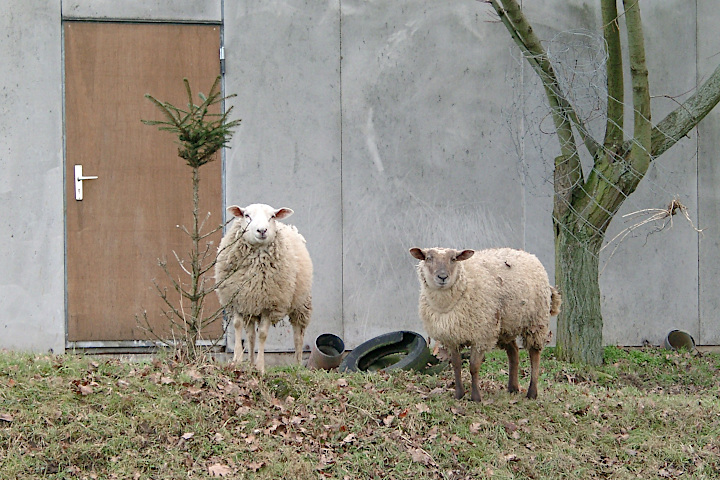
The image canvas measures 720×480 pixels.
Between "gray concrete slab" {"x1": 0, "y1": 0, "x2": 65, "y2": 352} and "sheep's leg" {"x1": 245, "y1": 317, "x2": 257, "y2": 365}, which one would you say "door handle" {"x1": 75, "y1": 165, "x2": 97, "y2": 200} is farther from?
"sheep's leg" {"x1": 245, "y1": 317, "x2": 257, "y2": 365}

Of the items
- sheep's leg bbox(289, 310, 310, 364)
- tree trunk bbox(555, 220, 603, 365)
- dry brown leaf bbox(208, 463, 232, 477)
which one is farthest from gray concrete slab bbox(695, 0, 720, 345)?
dry brown leaf bbox(208, 463, 232, 477)

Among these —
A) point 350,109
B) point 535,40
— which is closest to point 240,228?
point 350,109

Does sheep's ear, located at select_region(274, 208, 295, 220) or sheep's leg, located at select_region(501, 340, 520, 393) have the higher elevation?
sheep's ear, located at select_region(274, 208, 295, 220)

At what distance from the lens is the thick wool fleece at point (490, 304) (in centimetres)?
685

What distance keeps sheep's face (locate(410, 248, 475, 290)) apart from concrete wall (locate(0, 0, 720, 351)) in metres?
3.36

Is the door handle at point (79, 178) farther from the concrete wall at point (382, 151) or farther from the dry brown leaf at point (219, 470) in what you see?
the dry brown leaf at point (219, 470)

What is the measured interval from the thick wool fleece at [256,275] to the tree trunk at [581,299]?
3.41 metres

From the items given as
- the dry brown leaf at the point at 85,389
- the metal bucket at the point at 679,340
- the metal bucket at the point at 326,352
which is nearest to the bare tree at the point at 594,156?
the metal bucket at the point at 679,340

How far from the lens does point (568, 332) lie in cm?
973

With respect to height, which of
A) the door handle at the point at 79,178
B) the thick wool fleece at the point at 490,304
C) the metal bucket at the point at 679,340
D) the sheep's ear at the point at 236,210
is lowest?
the metal bucket at the point at 679,340

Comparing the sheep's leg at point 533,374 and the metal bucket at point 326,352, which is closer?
the sheep's leg at point 533,374

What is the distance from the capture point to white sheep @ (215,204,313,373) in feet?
25.1

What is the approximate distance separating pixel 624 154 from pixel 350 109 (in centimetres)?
321

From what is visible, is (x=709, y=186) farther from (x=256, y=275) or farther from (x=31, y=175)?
(x=31, y=175)
